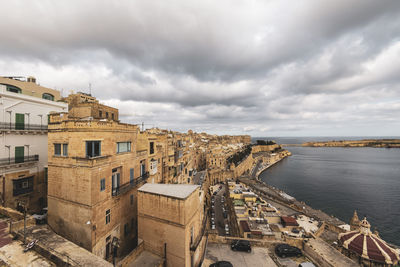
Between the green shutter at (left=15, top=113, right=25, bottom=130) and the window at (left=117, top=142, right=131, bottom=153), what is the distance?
443 inches

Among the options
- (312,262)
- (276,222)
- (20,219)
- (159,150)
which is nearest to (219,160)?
(276,222)

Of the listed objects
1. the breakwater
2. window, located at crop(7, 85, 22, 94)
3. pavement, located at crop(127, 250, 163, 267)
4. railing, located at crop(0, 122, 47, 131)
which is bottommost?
the breakwater

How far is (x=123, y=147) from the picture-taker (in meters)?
17.1

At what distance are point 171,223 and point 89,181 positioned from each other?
7012 millimetres

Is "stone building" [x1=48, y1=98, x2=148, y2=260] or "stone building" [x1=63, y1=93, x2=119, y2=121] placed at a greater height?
"stone building" [x1=63, y1=93, x2=119, y2=121]

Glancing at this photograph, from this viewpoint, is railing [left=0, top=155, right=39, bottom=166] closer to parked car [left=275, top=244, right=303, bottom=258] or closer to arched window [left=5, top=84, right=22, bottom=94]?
arched window [left=5, top=84, right=22, bottom=94]

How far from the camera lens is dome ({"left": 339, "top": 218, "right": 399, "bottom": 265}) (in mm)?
14641

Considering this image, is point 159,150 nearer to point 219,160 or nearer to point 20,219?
point 20,219

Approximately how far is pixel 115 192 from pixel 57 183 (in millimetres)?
4895

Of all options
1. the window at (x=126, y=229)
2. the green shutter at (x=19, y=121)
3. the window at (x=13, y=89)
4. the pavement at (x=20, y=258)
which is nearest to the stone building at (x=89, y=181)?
the window at (x=126, y=229)

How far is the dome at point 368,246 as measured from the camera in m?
14.6

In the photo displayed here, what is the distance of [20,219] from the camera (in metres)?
13.8

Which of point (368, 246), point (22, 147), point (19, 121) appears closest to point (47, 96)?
point (19, 121)

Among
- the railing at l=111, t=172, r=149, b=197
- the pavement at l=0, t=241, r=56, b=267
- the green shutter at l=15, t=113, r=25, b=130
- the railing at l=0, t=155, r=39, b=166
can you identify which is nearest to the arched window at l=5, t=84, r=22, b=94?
the green shutter at l=15, t=113, r=25, b=130
